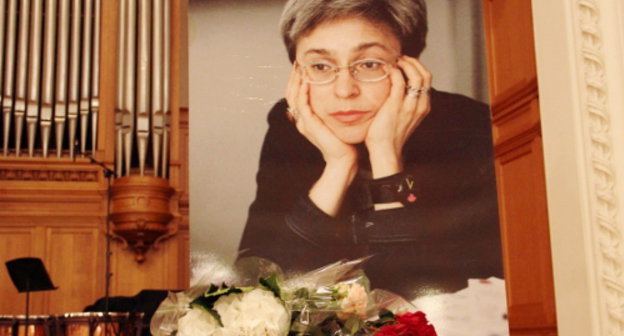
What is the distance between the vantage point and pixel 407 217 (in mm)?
3252

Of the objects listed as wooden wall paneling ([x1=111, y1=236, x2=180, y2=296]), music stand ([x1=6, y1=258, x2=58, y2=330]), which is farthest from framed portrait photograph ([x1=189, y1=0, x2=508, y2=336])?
wooden wall paneling ([x1=111, y1=236, x2=180, y2=296])

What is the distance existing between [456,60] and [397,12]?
0.31 m

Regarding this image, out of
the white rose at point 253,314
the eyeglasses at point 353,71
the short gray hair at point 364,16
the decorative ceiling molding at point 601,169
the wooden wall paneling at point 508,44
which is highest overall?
the wooden wall paneling at point 508,44

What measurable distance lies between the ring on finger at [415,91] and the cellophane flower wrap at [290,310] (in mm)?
1976

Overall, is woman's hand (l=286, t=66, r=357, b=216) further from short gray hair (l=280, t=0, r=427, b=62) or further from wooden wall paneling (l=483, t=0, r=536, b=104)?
wooden wall paneling (l=483, t=0, r=536, b=104)

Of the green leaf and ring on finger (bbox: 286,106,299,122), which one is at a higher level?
ring on finger (bbox: 286,106,299,122)

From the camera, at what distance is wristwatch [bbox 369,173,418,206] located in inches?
129

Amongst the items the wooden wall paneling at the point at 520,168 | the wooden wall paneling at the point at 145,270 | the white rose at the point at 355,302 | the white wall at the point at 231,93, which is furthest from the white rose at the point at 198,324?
the wooden wall paneling at the point at 145,270

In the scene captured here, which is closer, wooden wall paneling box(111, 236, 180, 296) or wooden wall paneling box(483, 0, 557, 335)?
wooden wall paneling box(483, 0, 557, 335)

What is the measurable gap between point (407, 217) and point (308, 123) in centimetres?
54

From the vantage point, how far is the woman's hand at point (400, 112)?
336 cm

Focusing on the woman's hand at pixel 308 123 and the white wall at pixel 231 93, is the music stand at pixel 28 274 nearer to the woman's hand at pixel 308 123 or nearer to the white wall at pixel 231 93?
the white wall at pixel 231 93

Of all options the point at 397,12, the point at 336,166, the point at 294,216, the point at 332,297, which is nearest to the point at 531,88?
the point at 397,12

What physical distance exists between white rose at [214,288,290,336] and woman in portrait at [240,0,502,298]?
1.83 meters
